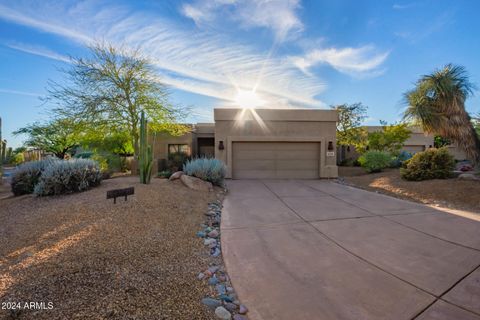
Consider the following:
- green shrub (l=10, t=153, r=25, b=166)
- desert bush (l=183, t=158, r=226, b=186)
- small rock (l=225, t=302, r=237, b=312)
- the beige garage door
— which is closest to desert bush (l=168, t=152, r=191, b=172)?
the beige garage door

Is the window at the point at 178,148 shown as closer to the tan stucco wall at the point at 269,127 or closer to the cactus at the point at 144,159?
the tan stucco wall at the point at 269,127

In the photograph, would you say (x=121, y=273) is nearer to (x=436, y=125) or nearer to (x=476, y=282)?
(x=476, y=282)

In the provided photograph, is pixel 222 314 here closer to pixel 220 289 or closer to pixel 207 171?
pixel 220 289

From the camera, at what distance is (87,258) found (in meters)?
2.62

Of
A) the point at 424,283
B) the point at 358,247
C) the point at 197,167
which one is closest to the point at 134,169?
the point at 197,167

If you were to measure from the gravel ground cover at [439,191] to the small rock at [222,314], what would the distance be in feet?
22.0

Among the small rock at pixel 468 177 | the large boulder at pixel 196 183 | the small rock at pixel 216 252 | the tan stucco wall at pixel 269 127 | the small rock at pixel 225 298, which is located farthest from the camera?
the tan stucco wall at pixel 269 127

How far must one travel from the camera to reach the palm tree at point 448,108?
26.3 ft

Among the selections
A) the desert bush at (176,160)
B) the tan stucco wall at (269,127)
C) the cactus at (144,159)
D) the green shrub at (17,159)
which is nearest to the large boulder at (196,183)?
the cactus at (144,159)

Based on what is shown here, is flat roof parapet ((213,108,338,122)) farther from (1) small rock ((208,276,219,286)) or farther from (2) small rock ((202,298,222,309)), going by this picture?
(2) small rock ((202,298,222,309))

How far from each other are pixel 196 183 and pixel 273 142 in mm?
5151

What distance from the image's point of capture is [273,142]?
10648 mm

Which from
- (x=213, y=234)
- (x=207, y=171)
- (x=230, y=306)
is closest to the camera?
(x=230, y=306)

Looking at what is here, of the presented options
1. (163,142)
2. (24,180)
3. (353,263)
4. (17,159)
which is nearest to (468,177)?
(353,263)
